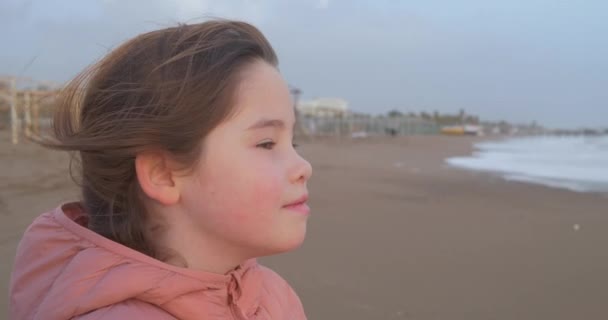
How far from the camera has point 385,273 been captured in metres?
3.32

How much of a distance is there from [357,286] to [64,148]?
2.28m

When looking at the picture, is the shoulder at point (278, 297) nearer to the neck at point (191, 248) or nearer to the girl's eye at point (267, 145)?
the neck at point (191, 248)

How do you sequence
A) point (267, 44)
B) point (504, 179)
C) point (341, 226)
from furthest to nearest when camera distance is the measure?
point (504, 179)
point (341, 226)
point (267, 44)

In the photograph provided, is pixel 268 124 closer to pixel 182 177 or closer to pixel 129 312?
pixel 182 177

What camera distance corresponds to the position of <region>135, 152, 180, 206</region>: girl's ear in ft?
3.53

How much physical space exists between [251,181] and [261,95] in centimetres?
21

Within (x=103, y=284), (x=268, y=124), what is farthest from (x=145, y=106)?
(x=103, y=284)

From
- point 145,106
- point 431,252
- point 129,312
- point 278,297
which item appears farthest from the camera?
point 431,252

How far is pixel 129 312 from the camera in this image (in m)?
0.91

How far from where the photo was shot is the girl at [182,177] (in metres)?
1.02

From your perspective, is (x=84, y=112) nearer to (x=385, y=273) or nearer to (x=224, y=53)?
(x=224, y=53)

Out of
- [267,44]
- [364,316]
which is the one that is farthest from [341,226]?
[267,44]

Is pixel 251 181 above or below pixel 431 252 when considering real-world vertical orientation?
above

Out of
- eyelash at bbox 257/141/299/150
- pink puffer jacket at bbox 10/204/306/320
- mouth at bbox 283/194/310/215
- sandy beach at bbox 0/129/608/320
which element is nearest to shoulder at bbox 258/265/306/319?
pink puffer jacket at bbox 10/204/306/320
